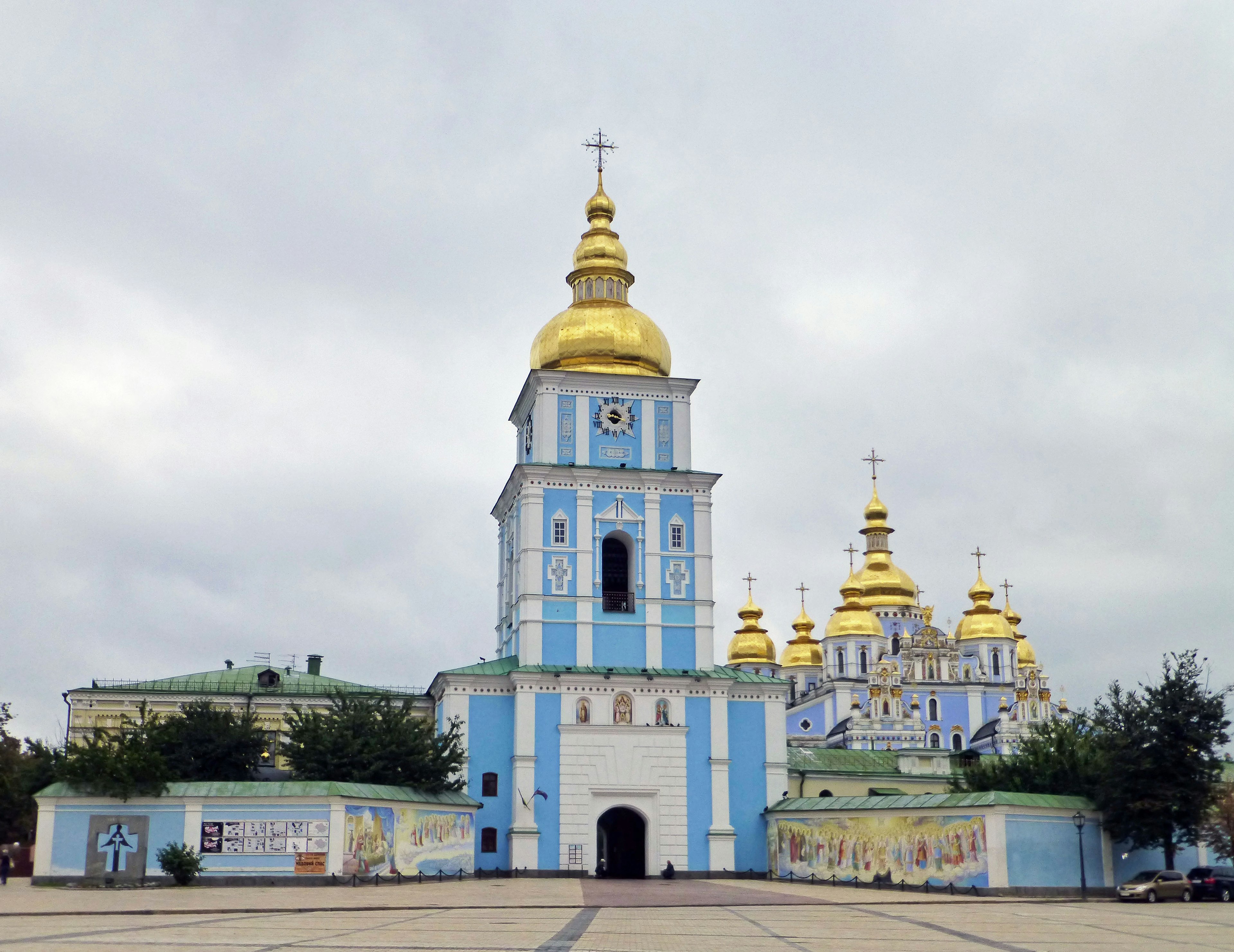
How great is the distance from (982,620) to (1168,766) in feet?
177

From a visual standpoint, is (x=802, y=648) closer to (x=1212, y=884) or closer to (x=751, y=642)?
(x=751, y=642)

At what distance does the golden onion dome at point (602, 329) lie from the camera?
4631 cm

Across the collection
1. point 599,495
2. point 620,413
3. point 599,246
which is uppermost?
point 599,246

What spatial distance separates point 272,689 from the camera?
4991cm

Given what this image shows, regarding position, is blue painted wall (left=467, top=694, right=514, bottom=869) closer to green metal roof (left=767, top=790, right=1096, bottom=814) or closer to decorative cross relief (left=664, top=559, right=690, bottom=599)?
decorative cross relief (left=664, top=559, right=690, bottom=599)

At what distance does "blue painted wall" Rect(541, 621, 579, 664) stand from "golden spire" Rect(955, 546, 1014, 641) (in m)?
48.7

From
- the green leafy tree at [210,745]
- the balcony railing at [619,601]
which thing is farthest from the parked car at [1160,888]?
the green leafy tree at [210,745]

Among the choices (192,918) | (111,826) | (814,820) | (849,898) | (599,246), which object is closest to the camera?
(192,918)

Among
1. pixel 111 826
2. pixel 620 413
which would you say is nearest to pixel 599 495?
pixel 620 413

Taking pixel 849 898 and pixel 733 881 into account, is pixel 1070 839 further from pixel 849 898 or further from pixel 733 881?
pixel 733 881

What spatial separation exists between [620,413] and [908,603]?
46932mm

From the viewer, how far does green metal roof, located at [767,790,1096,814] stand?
33.6 meters

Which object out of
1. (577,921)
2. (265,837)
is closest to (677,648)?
(265,837)

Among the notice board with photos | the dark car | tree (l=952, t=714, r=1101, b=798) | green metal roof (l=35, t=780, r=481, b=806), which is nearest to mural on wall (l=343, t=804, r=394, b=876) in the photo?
green metal roof (l=35, t=780, r=481, b=806)
